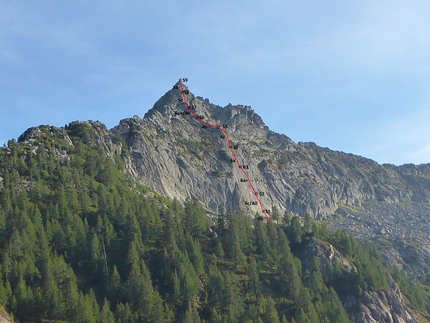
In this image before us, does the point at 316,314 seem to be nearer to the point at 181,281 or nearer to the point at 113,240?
the point at 181,281

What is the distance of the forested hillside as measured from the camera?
379ft

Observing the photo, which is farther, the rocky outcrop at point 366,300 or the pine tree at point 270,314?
the rocky outcrop at point 366,300

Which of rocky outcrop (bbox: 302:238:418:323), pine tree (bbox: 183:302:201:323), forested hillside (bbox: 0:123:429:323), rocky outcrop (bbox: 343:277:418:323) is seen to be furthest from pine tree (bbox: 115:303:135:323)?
rocky outcrop (bbox: 343:277:418:323)

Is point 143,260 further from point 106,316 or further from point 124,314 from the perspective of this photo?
point 106,316

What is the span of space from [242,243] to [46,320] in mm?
71945

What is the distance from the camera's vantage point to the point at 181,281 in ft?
426

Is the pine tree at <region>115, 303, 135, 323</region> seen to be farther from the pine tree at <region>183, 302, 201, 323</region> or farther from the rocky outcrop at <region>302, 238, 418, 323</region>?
the rocky outcrop at <region>302, 238, 418, 323</region>

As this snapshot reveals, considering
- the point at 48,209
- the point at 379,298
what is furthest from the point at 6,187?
the point at 379,298

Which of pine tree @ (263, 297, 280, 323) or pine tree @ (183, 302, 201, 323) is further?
pine tree @ (263, 297, 280, 323)

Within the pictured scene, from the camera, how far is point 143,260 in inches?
5330

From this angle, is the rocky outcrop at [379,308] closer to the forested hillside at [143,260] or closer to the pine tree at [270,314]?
the forested hillside at [143,260]

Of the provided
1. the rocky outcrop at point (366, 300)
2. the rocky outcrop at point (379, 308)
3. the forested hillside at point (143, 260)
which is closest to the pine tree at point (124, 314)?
the forested hillside at point (143, 260)

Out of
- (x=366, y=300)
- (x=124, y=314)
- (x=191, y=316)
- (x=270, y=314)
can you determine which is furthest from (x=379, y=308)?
(x=124, y=314)

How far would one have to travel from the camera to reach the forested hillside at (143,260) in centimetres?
11550
